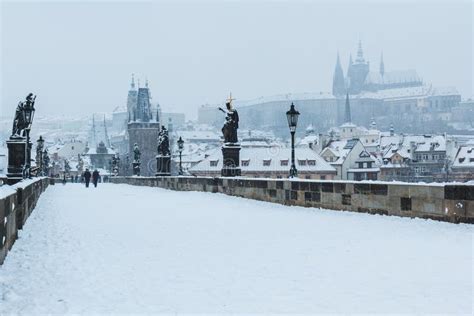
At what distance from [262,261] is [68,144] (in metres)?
184

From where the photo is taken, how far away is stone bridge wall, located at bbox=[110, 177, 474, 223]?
35.4ft

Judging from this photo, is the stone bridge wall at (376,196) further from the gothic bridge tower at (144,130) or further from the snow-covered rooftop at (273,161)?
the gothic bridge tower at (144,130)

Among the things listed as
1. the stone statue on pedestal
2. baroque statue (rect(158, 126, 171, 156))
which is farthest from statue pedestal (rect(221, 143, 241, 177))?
baroque statue (rect(158, 126, 171, 156))

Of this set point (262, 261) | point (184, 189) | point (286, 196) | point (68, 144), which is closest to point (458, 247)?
point (262, 261)

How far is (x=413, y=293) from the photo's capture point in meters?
5.81

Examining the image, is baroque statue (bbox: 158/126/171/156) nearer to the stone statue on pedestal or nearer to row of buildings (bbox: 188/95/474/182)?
the stone statue on pedestal

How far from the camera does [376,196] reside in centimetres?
1323

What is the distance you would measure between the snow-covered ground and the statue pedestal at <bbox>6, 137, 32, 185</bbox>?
10.3m

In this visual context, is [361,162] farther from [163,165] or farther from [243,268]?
[243,268]

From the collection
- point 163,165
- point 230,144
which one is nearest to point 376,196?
point 230,144

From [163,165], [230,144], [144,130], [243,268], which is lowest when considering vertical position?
[243,268]

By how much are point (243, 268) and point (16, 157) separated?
17.1 meters

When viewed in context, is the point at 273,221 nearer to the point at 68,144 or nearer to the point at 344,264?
the point at 344,264

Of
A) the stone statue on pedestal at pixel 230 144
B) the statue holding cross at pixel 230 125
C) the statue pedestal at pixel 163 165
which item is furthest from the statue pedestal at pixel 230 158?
the statue pedestal at pixel 163 165
